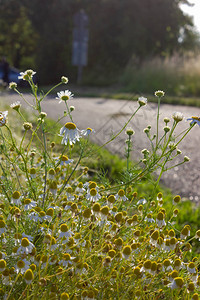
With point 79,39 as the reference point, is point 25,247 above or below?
below

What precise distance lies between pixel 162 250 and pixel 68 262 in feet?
1.44

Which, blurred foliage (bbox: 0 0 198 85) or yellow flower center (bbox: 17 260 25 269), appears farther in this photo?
blurred foliage (bbox: 0 0 198 85)

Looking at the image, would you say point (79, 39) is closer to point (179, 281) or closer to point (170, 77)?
point (170, 77)

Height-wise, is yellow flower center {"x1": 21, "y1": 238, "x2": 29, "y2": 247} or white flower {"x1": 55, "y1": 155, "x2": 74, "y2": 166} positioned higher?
white flower {"x1": 55, "y1": 155, "x2": 74, "y2": 166}

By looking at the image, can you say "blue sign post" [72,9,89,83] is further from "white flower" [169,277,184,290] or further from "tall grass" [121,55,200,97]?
"white flower" [169,277,184,290]

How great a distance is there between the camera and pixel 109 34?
2247 cm

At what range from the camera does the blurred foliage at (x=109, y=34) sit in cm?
2106

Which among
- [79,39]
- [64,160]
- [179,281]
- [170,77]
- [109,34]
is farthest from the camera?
[109,34]

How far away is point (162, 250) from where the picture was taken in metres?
1.74

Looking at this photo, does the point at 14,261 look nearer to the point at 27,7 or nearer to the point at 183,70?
the point at 183,70

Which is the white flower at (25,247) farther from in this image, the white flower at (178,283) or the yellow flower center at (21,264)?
the white flower at (178,283)

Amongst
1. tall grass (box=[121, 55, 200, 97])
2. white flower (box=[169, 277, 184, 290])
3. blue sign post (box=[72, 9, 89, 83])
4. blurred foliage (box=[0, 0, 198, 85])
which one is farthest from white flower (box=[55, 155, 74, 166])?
blue sign post (box=[72, 9, 89, 83])

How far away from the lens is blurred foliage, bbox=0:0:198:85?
69.1 feet

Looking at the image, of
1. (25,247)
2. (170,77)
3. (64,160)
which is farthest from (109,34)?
(25,247)
